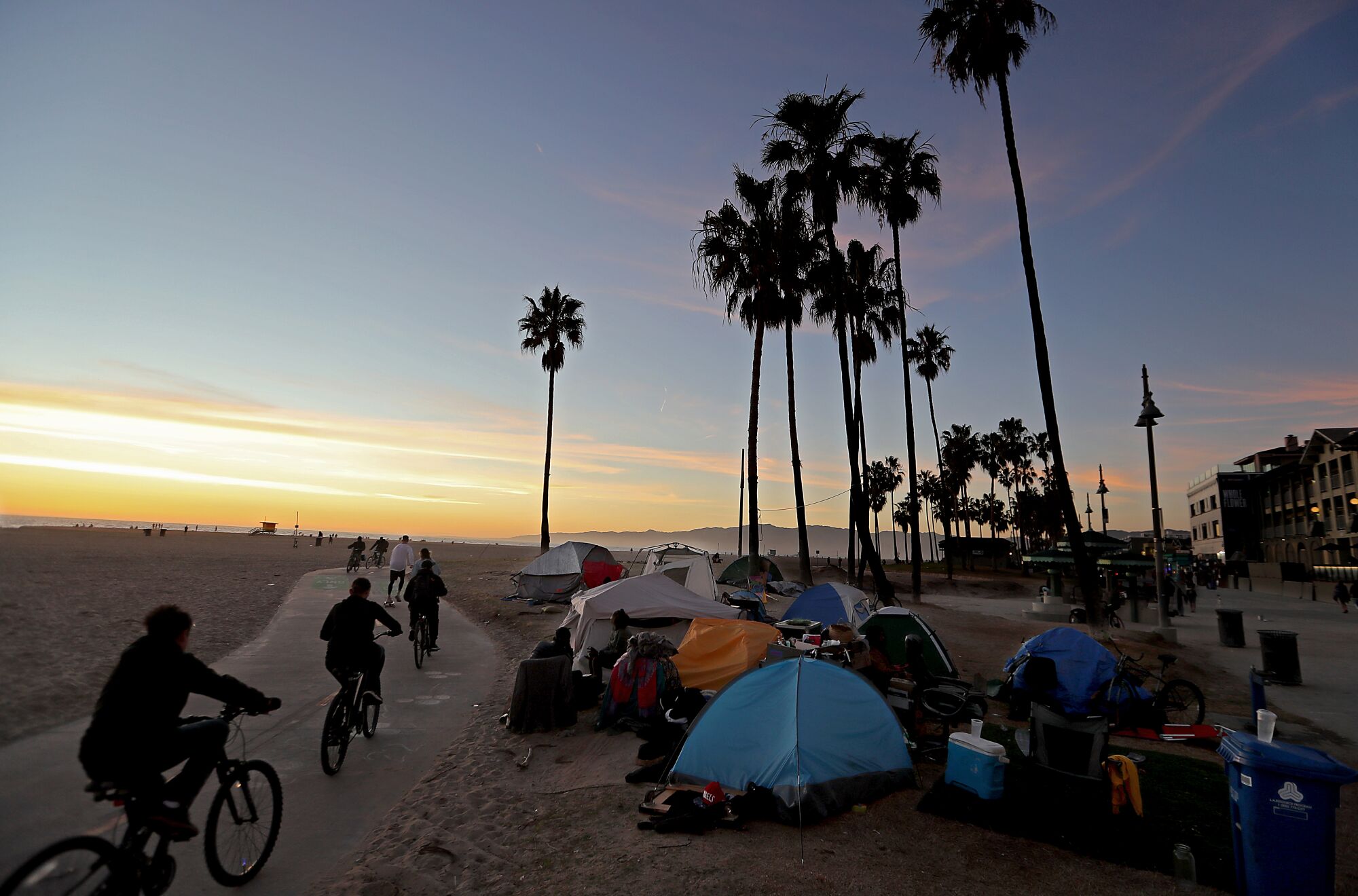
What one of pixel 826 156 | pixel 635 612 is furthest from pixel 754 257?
pixel 635 612

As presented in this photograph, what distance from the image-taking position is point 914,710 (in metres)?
8.95

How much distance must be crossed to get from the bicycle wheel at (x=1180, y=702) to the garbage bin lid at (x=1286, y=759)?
19.6ft

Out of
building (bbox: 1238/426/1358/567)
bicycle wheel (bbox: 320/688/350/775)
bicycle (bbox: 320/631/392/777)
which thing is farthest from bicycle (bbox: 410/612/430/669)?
building (bbox: 1238/426/1358/567)

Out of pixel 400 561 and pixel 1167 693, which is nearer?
pixel 1167 693

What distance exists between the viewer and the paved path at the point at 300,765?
17.0ft

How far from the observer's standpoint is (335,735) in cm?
717

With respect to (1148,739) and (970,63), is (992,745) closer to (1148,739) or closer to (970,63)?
(1148,739)

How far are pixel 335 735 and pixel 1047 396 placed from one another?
59.6 feet

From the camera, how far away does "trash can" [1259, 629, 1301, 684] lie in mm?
12969

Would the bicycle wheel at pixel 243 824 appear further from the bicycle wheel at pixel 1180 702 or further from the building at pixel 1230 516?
the building at pixel 1230 516

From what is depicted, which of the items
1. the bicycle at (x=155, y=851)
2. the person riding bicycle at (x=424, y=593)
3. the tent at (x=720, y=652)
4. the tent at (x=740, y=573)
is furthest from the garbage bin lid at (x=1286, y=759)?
the tent at (x=740, y=573)

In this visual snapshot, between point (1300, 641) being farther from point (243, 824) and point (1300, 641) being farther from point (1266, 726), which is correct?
point (243, 824)

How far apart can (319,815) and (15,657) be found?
9.45 m

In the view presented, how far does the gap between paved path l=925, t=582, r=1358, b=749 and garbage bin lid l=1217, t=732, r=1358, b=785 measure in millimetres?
6866
